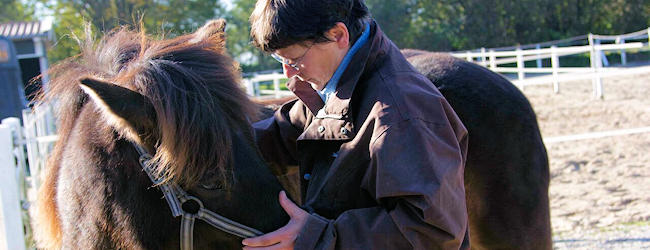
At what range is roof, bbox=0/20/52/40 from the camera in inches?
710

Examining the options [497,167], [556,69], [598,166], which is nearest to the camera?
[497,167]

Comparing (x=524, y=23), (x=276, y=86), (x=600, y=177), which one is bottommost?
(x=600, y=177)

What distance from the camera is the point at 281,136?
7.51 ft

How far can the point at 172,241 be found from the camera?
1730 millimetres

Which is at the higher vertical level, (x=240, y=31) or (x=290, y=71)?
(x=240, y=31)

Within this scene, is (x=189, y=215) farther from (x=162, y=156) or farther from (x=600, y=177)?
(x=600, y=177)

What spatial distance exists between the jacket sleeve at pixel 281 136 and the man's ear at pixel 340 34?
571 mm

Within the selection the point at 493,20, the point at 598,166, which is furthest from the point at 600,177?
the point at 493,20

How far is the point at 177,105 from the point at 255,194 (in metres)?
0.37

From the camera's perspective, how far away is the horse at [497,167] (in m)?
2.55

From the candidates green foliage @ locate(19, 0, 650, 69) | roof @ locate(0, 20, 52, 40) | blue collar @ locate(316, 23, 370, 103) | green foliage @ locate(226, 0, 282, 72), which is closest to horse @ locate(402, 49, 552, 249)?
blue collar @ locate(316, 23, 370, 103)

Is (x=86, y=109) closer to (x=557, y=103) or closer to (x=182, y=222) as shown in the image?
(x=182, y=222)

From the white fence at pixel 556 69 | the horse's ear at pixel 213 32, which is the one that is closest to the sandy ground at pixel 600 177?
the white fence at pixel 556 69

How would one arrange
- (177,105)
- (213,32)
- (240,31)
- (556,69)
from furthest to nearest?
(240,31) → (556,69) → (213,32) → (177,105)
